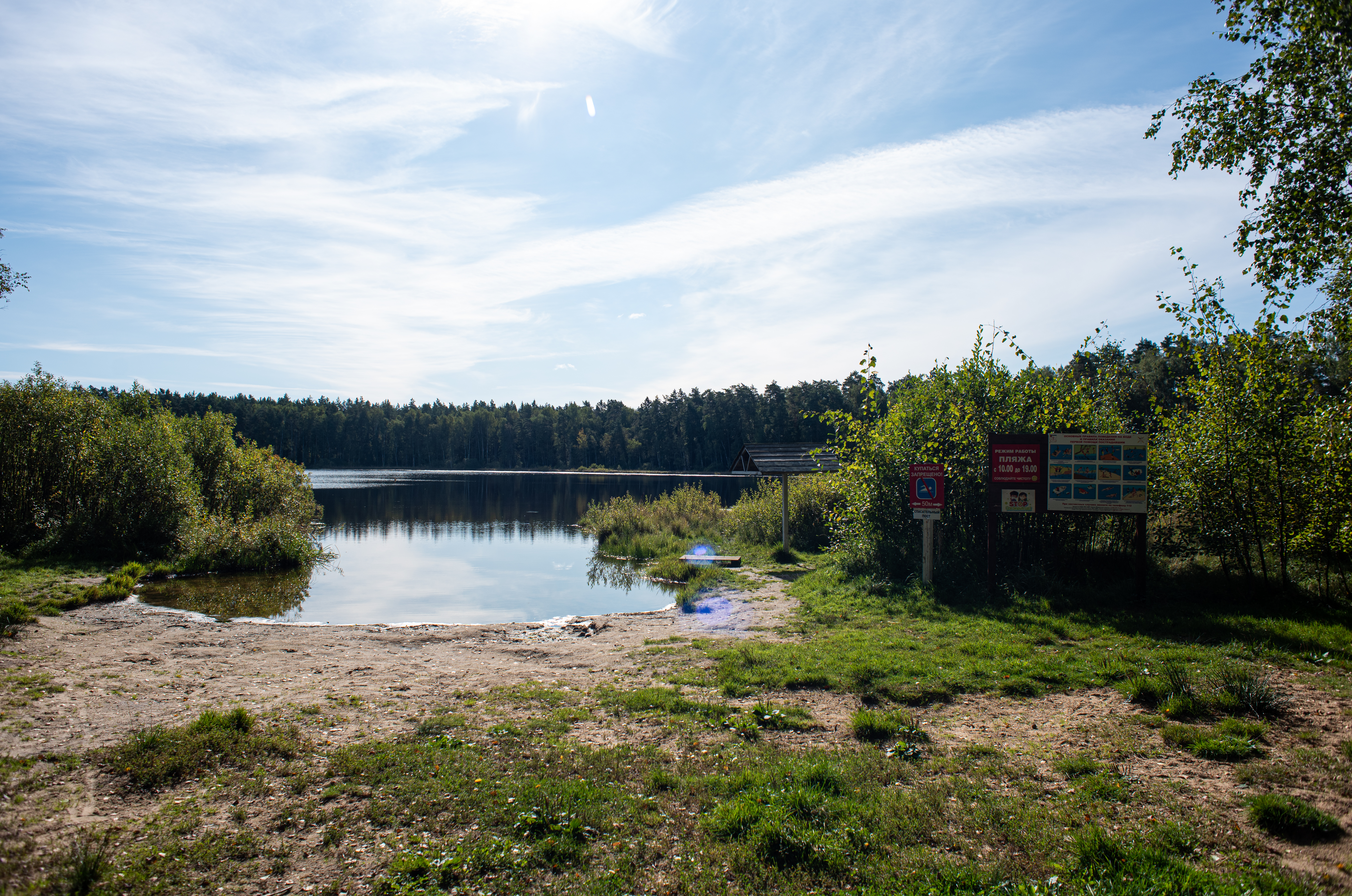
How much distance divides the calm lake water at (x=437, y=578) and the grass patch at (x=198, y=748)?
9.86 meters

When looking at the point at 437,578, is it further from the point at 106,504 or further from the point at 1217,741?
the point at 1217,741

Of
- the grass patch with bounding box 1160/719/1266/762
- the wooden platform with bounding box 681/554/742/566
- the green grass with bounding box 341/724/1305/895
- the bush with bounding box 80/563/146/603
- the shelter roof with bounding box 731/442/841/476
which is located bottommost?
the bush with bounding box 80/563/146/603

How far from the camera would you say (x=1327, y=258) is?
10.8 metres

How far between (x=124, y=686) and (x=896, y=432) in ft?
51.7

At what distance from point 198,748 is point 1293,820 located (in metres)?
Answer: 9.13

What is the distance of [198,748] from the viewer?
618cm

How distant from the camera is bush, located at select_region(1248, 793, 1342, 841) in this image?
15.6ft

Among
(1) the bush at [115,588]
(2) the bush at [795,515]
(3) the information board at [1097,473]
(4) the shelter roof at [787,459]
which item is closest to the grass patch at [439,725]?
(3) the information board at [1097,473]

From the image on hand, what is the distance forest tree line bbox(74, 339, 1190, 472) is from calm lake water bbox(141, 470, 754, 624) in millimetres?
61769

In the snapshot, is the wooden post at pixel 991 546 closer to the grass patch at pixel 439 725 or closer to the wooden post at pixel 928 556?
the wooden post at pixel 928 556

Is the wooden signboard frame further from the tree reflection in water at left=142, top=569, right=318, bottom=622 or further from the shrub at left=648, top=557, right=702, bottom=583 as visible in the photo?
the tree reflection in water at left=142, top=569, right=318, bottom=622

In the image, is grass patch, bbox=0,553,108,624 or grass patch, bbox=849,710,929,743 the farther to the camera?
grass patch, bbox=0,553,108,624

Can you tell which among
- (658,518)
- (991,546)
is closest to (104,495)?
(658,518)

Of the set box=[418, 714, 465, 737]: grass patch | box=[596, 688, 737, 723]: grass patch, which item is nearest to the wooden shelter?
box=[596, 688, 737, 723]: grass patch
